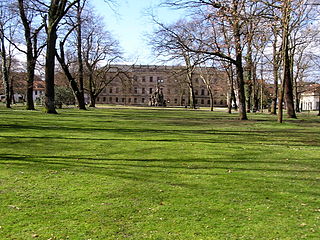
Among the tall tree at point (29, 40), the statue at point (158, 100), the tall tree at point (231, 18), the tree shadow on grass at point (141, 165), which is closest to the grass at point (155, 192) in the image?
the tree shadow on grass at point (141, 165)

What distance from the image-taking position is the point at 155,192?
254 inches

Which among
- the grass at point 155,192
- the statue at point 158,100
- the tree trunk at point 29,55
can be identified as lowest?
the grass at point 155,192

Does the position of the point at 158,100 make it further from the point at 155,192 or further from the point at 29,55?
the point at 155,192

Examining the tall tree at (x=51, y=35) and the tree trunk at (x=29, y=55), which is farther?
the tree trunk at (x=29, y=55)

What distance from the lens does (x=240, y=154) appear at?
1086cm

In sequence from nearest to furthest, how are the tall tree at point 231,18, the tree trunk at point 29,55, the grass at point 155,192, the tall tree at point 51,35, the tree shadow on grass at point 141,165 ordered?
1. the grass at point 155,192
2. the tree shadow on grass at point 141,165
3. the tall tree at point 231,18
4. the tall tree at point 51,35
5. the tree trunk at point 29,55

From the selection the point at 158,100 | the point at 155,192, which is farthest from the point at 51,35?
the point at 158,100

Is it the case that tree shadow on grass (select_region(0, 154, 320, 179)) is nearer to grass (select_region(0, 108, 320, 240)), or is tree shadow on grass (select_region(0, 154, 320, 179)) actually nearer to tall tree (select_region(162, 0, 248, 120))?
grass (select_region(0, 108, 320, 240))

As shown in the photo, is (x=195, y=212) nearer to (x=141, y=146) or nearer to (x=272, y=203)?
(x=272, y=203)

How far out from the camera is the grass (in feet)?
15.5

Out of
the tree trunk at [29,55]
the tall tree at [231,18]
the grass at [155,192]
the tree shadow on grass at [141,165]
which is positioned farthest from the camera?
the tree trunk at [29,55]

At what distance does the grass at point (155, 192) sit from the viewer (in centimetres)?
474

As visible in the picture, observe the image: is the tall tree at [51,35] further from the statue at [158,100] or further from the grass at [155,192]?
the statue at [158,100]

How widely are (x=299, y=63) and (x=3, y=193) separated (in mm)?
61804
